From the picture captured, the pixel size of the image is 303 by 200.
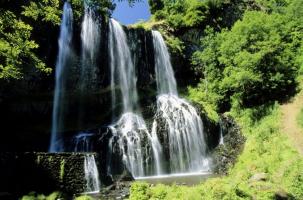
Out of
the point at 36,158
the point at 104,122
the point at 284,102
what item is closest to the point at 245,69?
the point at 284,102

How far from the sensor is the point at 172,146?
23359 millimetres

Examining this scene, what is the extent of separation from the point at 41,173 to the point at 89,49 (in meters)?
13.6

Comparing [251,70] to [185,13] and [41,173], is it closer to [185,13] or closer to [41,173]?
[185,13]

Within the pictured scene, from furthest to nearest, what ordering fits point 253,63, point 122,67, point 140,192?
point 122,67 → point 253,63 → point 140,192

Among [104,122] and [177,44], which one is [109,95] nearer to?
[104,122]

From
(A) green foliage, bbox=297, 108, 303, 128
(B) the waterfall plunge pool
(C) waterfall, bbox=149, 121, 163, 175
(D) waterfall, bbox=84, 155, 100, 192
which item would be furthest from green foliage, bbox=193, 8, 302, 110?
(D) waterfall, bbox=84, 155, 100, 192

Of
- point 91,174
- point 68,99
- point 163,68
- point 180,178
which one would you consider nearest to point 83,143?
point 91,174

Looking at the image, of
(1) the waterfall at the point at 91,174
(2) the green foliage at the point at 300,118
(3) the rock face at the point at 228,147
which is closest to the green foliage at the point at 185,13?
(3) the rock face at the point at 228,147

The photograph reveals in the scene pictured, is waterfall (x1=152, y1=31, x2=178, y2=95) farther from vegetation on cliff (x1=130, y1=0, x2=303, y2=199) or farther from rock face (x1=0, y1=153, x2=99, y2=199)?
rock face (x1=0, y1=153, x2=99, y2=199)

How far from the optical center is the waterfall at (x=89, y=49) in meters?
27.1

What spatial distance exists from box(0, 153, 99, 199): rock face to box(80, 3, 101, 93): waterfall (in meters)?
11.5

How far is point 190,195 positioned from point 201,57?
2219 cm

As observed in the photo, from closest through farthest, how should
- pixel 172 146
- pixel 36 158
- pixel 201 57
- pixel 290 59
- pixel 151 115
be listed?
pixel 36 158 → pixel 172 146 → pixel 151 115 → pixel 290 59 → pixel 201 57

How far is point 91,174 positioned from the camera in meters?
16.6
